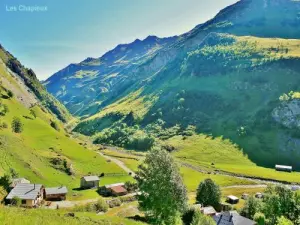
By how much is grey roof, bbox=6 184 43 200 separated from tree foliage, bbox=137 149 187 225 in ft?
121

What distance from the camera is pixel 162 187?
70.8 metres

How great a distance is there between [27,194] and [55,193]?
50.4ft

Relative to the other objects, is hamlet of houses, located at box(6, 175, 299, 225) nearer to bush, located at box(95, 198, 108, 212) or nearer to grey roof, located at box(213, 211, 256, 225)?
grey roof, located at box(213, 211, 256, 225)

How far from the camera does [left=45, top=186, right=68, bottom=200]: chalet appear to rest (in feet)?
352

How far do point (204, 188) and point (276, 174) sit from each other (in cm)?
9475

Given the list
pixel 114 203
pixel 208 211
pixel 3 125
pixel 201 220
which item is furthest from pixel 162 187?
pixel 3 125

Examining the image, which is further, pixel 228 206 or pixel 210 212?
pixel 228 206

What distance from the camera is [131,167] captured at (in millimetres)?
177500

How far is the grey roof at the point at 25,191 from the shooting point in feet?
300

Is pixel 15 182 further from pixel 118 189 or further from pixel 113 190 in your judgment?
pixel 118 189

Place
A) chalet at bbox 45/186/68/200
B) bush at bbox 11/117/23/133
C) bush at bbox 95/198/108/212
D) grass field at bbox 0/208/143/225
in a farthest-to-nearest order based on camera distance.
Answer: bush at bbox 11/117/23/133, chalet at bbox 45/186/68/200, bush at bbox 95/198/108/212, grass field at bbox 0/208/143/225

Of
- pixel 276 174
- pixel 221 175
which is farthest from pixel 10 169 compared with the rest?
pixel 276 174

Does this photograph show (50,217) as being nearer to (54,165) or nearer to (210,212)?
(210,212)

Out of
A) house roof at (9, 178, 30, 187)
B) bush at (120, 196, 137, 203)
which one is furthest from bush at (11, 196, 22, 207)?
bush at (120, 196, 137, 203)
